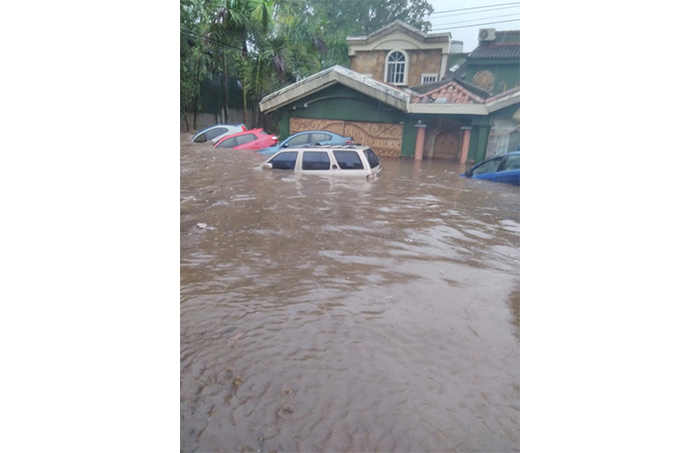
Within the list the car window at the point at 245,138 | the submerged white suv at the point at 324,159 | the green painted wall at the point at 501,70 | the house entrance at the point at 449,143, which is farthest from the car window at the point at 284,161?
the green painted wall at the point at 501,70

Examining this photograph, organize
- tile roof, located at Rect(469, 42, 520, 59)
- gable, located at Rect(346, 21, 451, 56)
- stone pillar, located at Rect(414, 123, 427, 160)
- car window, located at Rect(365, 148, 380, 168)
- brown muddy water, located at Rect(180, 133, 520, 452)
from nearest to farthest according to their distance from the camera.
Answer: brown muddy water, located at Rect(180, 133, 520, 452)
tile roof, located at Rect(469, 42, 520, 59)
gable, located at Rect(346, 21, 451, 56)
stone pillar, located at Rect(414, 123, 427, 160)
car window, located at Rect(365, 148, 380, 168)

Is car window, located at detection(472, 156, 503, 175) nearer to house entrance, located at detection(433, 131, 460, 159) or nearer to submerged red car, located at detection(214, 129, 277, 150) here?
house entrance, located at detection(433, 131, 460, 159)

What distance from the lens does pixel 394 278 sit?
9.06ft

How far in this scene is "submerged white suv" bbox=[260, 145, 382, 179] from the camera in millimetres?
3980

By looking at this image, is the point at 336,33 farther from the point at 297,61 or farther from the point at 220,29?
the point at 220,29

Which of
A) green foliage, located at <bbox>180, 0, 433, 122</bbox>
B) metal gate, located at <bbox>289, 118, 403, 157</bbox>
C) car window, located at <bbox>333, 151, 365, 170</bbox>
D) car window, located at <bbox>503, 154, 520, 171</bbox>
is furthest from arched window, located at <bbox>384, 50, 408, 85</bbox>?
car window, located at <bbox>503, 154, 520, 171</bbox>

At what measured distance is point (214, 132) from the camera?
3.25 m

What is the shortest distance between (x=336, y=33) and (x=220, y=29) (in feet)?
2.93

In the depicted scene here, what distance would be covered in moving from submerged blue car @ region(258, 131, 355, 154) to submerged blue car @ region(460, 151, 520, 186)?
1.42 meters

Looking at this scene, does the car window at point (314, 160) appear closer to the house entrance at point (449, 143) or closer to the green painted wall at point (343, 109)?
the green painted wall at point (343, 109)

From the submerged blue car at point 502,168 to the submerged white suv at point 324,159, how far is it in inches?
48.0

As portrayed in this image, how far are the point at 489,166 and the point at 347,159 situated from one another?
1602 millimetres

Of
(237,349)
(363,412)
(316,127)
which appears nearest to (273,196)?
(316,127)

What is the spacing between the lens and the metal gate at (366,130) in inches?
142
